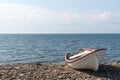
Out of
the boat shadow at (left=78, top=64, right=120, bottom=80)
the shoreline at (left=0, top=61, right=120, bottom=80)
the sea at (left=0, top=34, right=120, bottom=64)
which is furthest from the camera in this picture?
the sea at (left=0, top=34, right=120, bottom=64)

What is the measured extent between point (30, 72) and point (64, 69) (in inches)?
126

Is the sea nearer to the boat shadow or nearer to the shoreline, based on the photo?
the boat shadow

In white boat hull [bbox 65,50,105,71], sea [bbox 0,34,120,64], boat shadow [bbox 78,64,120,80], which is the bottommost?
sea [bbox 0,34,120,64]

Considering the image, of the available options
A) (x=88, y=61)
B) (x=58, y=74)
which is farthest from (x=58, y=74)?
A: (x=88, y=61)

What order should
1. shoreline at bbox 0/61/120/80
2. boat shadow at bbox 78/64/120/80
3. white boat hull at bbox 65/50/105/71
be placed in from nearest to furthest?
shoreline at bbox 0/61/120/80 → boat shadow at bbox 78/64/120/80 → white boat hull at bbox 65/50/105/71

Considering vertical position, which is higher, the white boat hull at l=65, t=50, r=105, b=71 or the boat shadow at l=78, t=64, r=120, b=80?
the white boat hull at l=65, t=50, r=105, b=71

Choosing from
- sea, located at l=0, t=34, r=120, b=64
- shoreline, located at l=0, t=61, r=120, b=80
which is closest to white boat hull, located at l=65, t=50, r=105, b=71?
shoreline, located at l=0, t=61, r=120, b=80

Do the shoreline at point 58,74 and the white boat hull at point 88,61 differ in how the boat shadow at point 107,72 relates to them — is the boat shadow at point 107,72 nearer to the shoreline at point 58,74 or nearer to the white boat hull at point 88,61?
the shoreline at point 58,74

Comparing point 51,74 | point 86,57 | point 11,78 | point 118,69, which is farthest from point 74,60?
point 11,78

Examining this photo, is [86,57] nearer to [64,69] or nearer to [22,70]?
[64,69]

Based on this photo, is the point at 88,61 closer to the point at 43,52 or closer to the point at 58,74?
the point at 58,74

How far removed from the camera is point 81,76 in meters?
17.9

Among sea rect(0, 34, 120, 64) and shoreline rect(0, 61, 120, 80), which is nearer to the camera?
shoreline rect(0, 61, 120, 80)

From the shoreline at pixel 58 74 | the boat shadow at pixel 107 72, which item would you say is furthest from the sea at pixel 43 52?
the shoreline at pixel 58 74
